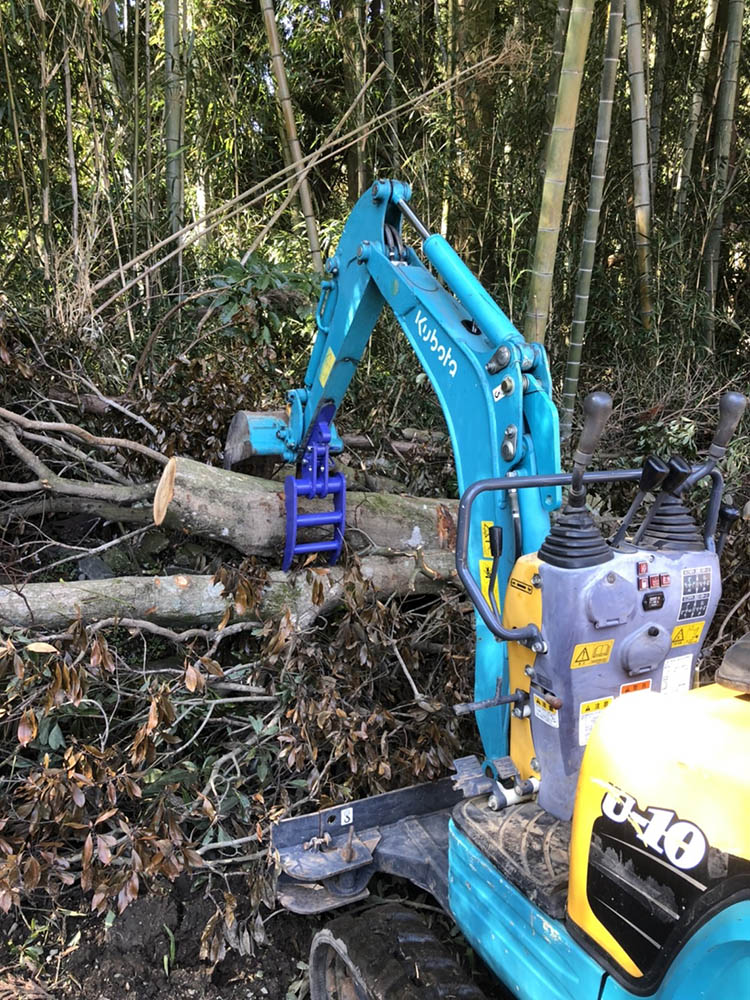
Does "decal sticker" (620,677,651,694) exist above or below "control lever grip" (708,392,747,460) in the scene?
below

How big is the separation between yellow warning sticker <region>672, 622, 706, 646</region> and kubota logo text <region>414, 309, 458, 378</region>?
855 millimetres

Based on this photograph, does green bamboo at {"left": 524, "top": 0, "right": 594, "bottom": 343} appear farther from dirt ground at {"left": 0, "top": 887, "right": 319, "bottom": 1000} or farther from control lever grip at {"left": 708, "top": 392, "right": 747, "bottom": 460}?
dirt ground at {"left": 0, "top": 887, "right": 319, "bottom": 1000}

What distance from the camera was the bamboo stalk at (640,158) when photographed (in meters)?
4.21

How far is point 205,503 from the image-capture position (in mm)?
2762

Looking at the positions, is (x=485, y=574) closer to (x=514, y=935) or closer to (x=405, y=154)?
(x=514, y=935)

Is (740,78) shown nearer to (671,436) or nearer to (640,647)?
(671,436)

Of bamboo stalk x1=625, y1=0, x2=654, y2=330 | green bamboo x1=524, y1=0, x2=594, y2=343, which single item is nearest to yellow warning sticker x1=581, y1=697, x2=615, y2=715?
green bamboo x1=524, y1=0, x2=594, y2=343

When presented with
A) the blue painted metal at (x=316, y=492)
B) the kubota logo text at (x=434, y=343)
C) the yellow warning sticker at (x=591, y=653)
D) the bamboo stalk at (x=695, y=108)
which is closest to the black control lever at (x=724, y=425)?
the yellow warning sticker at (x=591, y=653)

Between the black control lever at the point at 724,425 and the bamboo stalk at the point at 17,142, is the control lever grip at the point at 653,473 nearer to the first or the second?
the black control lever at the point at 724,425

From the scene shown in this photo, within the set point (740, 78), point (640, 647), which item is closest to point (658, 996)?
point (640, 647)

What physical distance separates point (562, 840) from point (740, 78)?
598 centimetres

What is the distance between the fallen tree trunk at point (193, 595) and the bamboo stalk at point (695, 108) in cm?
386

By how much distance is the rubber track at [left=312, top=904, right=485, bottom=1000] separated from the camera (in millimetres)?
1567

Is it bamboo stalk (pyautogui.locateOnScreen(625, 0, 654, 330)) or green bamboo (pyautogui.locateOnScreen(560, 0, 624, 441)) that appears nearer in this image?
green bamboo (pyautogui.locateOnScreen(560, 0, 624, 441))
